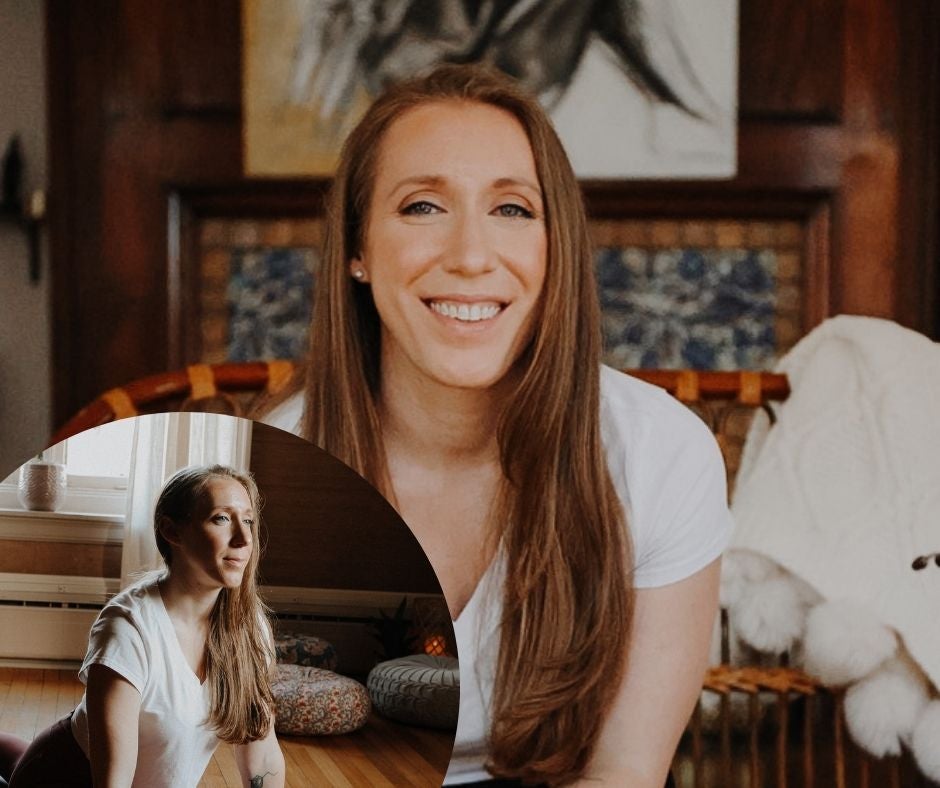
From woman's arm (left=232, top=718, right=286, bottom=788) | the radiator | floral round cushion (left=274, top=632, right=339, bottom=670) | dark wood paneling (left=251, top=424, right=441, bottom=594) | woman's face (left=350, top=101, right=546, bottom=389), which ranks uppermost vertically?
woman's face (left=350, top=101, right=546, bottom=389)

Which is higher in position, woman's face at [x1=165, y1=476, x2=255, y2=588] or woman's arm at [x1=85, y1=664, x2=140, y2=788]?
woman's face at [x1=165, y1=476, x2=255, y2=588]

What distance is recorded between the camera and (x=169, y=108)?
167 cm

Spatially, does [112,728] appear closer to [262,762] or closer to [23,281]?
[262,762]

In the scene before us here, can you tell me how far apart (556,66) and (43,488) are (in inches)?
45.6

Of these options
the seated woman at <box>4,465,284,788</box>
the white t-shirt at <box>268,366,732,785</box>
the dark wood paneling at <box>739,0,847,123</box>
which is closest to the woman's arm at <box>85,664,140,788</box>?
the seated woman at <box>4,465,284,788</box>

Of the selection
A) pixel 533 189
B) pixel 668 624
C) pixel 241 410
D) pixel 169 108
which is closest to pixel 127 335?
pixel 169 108

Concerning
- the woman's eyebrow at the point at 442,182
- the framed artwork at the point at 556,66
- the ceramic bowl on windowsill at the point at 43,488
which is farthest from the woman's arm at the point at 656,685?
the framed artwork at the point at 556,66

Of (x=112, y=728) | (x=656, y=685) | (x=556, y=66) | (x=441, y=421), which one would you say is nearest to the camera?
(x=112, y=728)

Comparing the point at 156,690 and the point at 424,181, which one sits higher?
the point at 424,181

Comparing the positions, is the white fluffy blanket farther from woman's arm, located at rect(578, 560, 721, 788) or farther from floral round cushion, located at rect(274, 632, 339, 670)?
floral round cushion, located at rect(274, 632, 339, 670)

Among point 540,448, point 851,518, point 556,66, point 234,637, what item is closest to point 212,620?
point 234,637

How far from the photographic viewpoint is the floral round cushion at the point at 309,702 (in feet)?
2.09

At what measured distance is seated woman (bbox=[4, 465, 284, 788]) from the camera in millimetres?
619

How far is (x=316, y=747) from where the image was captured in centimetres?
A: 65
